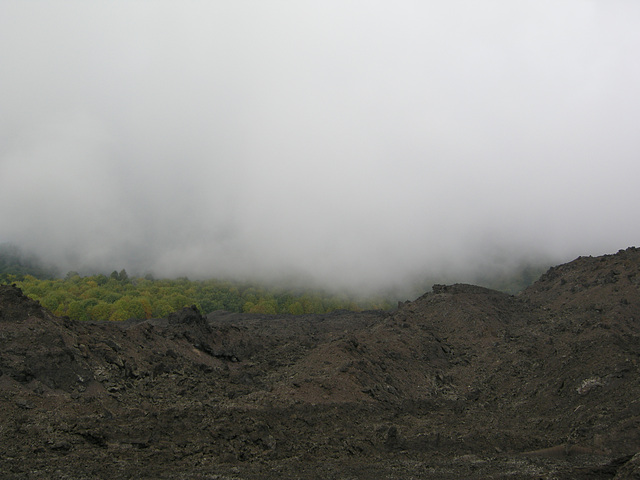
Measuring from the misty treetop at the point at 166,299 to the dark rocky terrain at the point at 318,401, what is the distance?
158 ft

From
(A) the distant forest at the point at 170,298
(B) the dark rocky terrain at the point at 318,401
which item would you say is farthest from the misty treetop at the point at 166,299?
(B) the dark rocky terrain at the point at 318,401

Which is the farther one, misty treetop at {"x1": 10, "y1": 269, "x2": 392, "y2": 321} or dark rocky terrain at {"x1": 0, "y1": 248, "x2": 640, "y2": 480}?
misty treetop at {"x1": 10, "y1": 269, "x2": 392, "y2": 321}

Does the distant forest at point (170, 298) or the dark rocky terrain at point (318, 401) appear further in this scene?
the distant forest at point (170, 298)

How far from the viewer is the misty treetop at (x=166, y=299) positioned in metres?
71.4

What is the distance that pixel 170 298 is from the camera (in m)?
84.8

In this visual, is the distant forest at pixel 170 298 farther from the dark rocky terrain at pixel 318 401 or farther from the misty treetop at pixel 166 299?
the dark rocky terrain at pixel 318 401

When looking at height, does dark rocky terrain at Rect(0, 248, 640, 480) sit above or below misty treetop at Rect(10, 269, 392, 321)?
below

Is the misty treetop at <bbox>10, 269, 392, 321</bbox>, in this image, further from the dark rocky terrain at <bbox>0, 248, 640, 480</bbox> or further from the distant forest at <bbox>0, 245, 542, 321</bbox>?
the dark rocky terrain at <bbox>0, 248, 640, 480</bbox>

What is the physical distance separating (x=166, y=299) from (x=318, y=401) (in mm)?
71683

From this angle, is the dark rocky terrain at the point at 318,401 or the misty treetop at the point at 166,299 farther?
the misty treetop at the point at 166,299

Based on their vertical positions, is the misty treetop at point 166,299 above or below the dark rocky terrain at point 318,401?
above

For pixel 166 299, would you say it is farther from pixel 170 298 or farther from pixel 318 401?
pixel 318 401

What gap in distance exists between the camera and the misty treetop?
234 ft

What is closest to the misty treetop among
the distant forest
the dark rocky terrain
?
the distant forest
